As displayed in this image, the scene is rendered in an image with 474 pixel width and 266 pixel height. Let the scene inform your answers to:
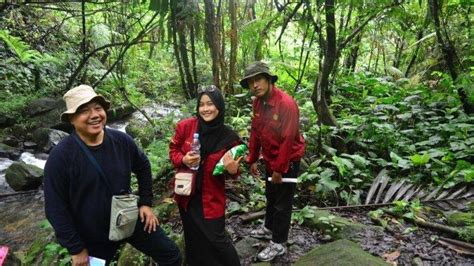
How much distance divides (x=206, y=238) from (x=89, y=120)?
129 cm

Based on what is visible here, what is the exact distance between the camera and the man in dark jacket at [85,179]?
240 cm

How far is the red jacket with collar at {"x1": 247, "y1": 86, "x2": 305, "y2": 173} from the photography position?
332 cm

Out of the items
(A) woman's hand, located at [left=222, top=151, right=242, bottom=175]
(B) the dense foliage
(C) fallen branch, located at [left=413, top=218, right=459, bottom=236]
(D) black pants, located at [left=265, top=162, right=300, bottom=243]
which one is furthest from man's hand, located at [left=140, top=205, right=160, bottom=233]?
(C) fallen branch, located at [left=413, top=218, right=459, bottom=236]

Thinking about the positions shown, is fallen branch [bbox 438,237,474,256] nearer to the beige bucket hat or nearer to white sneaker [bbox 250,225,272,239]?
white sneaker [bbox 250,225,272,239]

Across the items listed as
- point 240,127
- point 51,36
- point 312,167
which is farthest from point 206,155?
point 51,36

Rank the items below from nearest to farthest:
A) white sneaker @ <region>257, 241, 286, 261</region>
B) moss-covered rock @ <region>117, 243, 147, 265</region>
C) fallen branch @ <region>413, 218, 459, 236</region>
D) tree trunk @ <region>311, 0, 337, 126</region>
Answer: moss-covered rock @ <region>117, 243, 147, 265</region> < white sneaker @ <region>257, 241, 286, 261</region> < fallen branch @ <region>413, 218, 459, 236</region> < tree trunk @ <region>311, 0, 337, 126</region>

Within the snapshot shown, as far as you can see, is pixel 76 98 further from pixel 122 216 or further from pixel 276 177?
pixel 276 177

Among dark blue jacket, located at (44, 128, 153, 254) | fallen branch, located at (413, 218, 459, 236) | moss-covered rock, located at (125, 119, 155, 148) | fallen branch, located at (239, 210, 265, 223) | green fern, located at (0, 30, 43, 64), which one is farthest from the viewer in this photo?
green fern, located at (0, 30, 43, 64)

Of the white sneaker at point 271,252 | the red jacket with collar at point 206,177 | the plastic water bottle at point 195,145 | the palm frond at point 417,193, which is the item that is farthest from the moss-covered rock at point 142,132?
the plastic water bottle at point 195,145

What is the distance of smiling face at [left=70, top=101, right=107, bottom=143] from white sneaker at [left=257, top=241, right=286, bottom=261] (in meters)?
2.06

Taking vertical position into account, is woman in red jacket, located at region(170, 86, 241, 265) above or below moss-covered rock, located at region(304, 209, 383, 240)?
above

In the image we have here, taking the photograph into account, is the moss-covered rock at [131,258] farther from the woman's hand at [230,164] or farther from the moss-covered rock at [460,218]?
the moss-covered rock at [460,218]

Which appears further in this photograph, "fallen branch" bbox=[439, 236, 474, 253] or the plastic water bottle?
"fallen branch" bbox=[439, 236, 474, 253]

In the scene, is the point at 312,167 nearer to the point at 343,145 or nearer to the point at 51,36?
the point at 343,145
